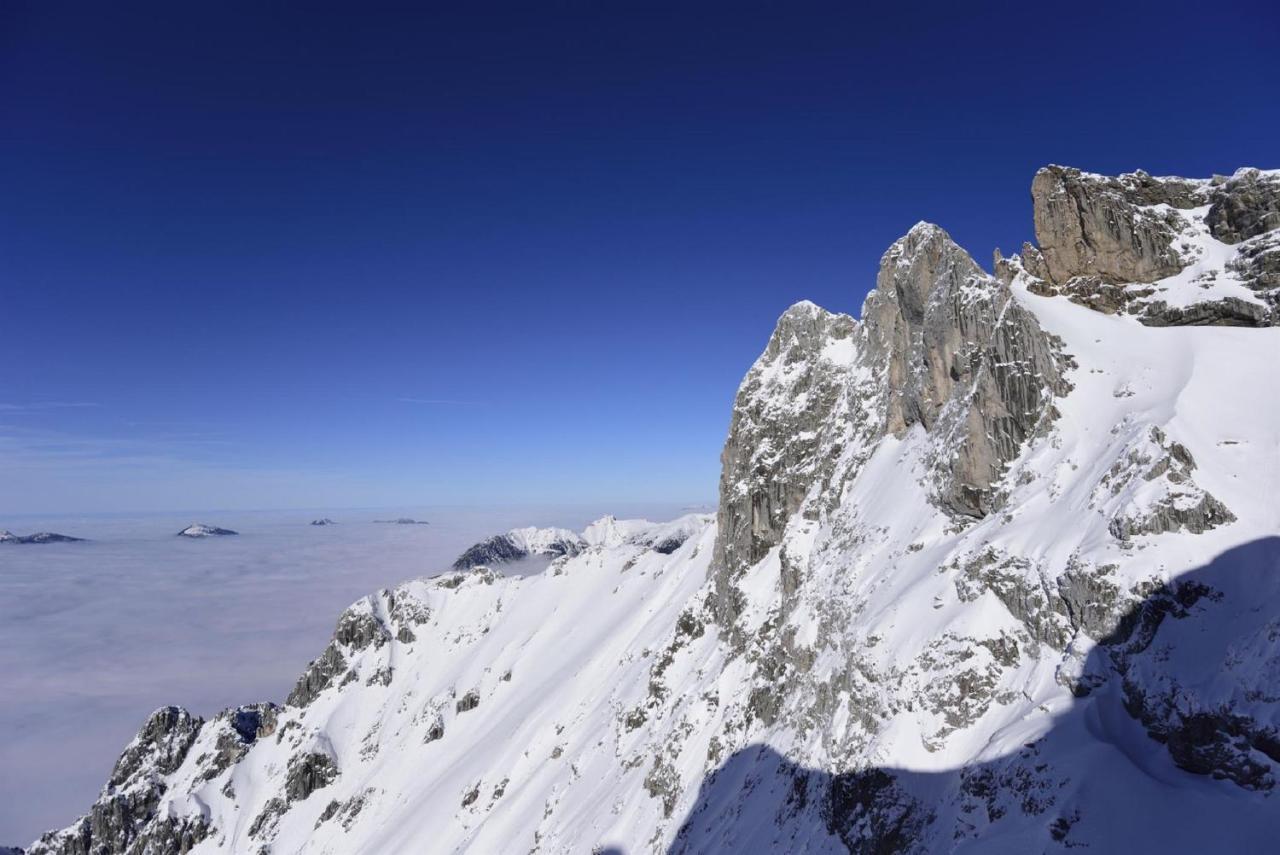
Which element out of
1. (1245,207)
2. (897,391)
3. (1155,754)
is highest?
(1245,207)

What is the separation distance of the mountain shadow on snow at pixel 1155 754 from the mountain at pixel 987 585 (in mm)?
94

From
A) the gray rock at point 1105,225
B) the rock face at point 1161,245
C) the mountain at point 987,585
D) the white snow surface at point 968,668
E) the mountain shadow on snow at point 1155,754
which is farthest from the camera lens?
the gray rock at point 1105,225

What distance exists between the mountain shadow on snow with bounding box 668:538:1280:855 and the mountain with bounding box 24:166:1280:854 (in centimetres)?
9

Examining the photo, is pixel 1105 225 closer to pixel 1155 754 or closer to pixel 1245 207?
pixel 1245 207

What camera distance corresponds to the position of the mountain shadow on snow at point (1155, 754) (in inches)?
831

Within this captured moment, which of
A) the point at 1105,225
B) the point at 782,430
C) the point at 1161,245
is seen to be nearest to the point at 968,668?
the point at 1105,225

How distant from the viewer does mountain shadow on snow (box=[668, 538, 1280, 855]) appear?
69.3 feet

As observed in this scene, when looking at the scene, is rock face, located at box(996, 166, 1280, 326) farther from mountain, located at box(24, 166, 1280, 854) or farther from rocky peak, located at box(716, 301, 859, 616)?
rocky peak, located at box(716, 301, 859, 616)

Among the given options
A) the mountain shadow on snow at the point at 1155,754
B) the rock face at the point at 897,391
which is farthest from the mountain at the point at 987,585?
the rock face at the point at 897,391

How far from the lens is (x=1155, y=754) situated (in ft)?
78.0

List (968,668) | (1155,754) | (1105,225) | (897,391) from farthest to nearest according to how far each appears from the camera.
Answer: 1. (897,391)
2. (1105,225)
3. (968,668)
4. (1155,754)

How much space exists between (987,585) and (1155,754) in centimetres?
1045

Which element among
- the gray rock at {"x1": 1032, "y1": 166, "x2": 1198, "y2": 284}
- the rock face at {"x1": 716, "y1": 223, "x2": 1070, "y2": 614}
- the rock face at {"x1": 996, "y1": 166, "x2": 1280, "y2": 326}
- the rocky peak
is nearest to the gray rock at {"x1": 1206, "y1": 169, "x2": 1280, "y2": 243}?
the rock face at {"x1": 996, "y1": 166, "x2": 1280, "y2": 326}

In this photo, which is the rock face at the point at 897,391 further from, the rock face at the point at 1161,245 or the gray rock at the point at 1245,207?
the gray rock at the point at 1245,207
